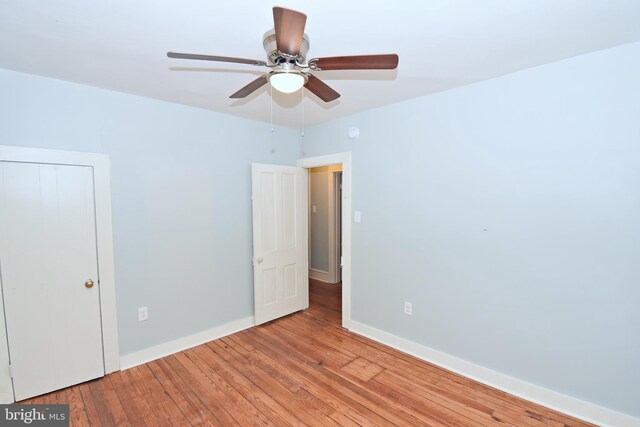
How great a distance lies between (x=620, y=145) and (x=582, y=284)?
944 mm

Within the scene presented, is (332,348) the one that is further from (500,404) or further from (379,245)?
(500,404)

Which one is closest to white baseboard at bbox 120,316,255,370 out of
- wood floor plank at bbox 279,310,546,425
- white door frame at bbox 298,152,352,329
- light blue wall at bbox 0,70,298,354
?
light blue wall at bbox 0,70,298,354

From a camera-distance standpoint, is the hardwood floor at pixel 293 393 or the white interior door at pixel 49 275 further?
the white interior door at pixel 49 275

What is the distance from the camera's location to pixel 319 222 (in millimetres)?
5410

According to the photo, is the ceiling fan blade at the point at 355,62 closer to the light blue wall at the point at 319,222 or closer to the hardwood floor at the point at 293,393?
the hardwood floor at the point at 293,393

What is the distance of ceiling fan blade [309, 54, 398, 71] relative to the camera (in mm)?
1383

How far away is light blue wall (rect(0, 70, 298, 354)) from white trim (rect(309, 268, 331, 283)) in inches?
82.3

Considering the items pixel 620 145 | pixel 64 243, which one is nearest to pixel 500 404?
pixel 620 145

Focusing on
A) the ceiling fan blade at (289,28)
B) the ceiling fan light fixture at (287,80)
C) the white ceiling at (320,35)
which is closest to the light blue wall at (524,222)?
the white ceiling at (320,35)

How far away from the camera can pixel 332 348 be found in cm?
298

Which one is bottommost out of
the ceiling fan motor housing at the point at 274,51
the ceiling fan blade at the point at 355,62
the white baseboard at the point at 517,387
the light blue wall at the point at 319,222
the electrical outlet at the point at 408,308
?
the white baseboard at the point at 517,387

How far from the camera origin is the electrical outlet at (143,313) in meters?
2.71

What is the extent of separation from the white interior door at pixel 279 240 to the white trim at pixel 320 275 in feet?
4.43

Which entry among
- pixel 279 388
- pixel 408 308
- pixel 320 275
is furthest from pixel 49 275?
pixel 320 275
